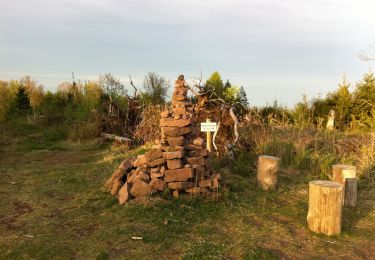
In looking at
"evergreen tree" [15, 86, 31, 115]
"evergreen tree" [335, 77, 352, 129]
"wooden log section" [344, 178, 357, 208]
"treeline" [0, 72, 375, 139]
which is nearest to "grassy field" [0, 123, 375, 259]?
"wooden log section" [344, 178, 357, 208]

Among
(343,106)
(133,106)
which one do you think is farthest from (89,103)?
(343,106)

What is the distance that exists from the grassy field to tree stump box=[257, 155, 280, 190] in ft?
0.62

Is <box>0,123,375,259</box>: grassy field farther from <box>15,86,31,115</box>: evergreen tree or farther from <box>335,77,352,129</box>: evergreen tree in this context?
<box>15,86,31,115</box>: evergreen tree

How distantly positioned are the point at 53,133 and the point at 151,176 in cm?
1104

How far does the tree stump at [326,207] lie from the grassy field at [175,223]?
0.50ft

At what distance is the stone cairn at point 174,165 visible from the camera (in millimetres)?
6359

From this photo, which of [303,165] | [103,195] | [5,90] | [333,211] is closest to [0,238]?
[103,195]

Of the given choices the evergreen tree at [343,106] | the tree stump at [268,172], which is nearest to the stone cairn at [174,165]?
the tree stump at [268,172]

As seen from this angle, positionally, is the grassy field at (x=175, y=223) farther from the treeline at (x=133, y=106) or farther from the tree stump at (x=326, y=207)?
the treeline at (x=133, y=106)

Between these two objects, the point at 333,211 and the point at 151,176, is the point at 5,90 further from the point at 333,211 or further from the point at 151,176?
the point at 333,211

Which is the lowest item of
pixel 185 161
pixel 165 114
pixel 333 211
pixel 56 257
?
pixel 56 257

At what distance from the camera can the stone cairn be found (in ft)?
20.9

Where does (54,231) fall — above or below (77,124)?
below

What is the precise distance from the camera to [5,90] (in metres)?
21.5
